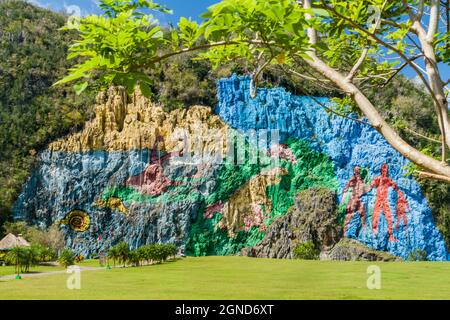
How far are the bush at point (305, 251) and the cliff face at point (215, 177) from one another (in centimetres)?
238

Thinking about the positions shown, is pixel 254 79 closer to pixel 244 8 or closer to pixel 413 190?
pixel 244 8

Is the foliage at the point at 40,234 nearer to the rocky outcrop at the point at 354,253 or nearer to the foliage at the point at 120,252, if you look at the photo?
the foliage at the point at 120,252

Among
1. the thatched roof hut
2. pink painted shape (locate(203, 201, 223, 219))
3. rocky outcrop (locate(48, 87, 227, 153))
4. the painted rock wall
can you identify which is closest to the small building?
the thatched roof hut

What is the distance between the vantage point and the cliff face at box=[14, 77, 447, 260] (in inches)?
1159

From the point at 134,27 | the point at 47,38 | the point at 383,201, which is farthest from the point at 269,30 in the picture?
the point at 47,38

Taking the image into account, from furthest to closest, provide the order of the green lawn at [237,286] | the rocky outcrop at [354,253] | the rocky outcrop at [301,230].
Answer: the rocky outcrop at [301,230]
the rocky outcrop at [354,253]
the green lawn at [237,286]

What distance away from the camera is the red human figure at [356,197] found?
99.5 ft

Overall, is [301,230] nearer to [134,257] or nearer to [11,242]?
[134,257]

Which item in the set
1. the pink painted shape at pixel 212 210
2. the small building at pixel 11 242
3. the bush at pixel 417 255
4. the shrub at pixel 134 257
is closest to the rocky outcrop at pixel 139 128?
the pink painted shape at pixel 212 210

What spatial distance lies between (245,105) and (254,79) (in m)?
29.8

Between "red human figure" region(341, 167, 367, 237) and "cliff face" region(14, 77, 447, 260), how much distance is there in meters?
0.07

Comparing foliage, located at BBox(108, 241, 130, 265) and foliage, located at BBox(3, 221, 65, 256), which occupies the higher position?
foliage, located at BBox(3, 221, 65, 256)

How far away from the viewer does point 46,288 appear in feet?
44.9

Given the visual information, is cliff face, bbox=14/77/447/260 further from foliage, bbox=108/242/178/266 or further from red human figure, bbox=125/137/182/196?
foliage, bbox=108/242/178/266
